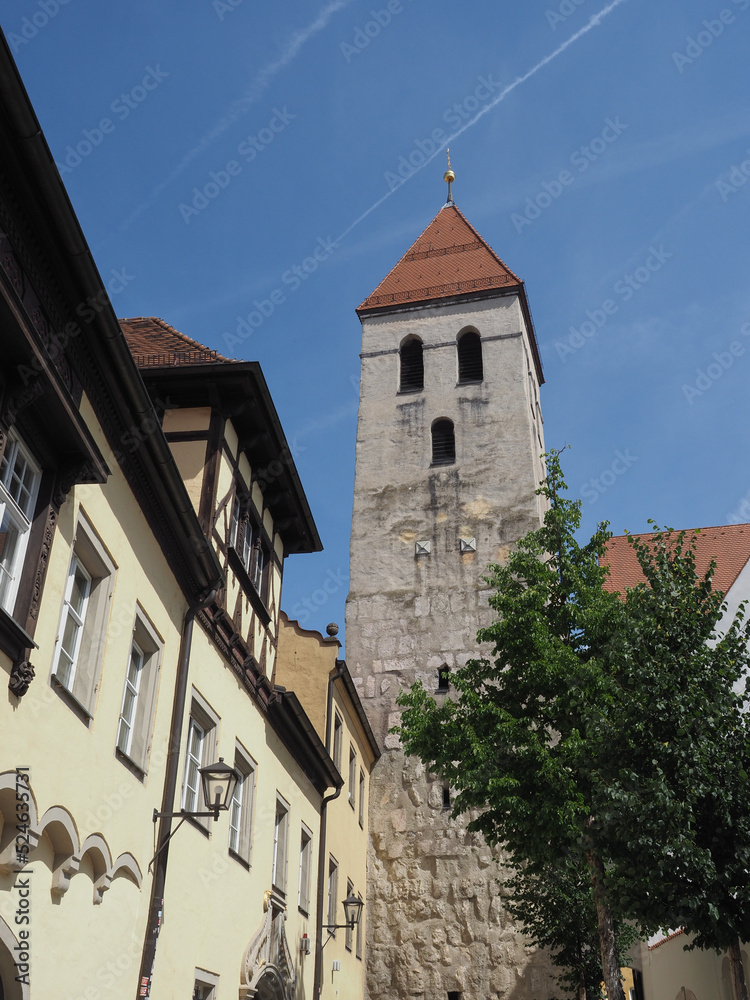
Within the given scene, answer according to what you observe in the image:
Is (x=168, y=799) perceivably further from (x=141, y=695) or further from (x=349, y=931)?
(x=349, y=931)

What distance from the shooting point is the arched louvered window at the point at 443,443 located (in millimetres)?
27234

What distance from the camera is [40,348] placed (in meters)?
5.99

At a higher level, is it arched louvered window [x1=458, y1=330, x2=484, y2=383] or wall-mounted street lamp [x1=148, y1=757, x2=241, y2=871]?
arched louvered window [x1=458, y1=330, x2=484, y2=383]

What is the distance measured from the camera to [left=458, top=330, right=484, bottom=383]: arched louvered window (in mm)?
28859

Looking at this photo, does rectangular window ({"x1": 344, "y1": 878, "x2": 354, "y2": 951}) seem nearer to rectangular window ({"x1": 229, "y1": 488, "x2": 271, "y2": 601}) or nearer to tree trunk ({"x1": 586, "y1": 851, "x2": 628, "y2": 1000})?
tree trunk ({"x1": 586, "y1": 851, "x2": 628, "y2": 1000})

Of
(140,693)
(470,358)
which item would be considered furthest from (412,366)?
(140,693)

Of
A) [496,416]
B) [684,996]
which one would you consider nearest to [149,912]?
[684,996]

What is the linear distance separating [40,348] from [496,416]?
22.2m

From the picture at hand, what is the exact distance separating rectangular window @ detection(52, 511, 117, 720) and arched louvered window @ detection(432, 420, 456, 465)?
19947mm

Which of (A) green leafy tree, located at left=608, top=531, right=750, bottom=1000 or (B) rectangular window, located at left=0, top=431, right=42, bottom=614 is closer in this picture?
(B) rectangular window, located at left=0, top=431, right=42, bottom=614

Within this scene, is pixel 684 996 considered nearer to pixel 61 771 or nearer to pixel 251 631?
pixel 251 631

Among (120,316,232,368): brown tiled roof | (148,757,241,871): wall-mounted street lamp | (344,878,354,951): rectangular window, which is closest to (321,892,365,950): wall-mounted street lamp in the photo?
(344,878,354,951): rectangular window

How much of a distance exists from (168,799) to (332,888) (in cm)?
917

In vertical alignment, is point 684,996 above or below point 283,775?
below
